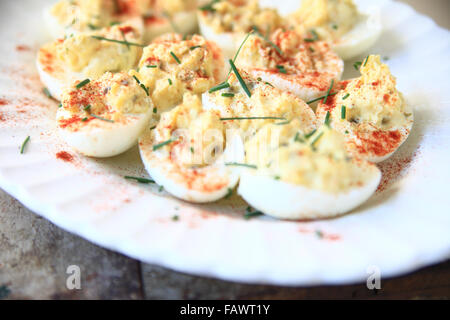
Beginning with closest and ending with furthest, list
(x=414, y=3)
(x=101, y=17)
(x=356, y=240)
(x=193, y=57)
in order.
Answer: (x=356, y=240), (x=193, y=57), (x=101, y=17), (x=414, y=3)

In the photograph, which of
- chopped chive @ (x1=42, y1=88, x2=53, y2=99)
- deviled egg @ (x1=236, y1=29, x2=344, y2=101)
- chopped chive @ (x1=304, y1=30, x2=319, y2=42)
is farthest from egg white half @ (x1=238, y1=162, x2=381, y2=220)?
chopped chive @ (x1=42, y1=88, x2=53, y2=99)

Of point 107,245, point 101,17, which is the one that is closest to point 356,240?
point 107,245

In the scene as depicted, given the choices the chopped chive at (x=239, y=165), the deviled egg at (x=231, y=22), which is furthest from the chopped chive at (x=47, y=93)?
the chopped chive at (x=239, y=165)

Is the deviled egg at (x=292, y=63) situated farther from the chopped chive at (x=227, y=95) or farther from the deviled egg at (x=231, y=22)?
the chopped chive at (x=227, y=95)

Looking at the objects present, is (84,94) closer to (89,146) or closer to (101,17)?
(89,146)

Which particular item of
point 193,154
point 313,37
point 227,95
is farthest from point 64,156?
point 313,37

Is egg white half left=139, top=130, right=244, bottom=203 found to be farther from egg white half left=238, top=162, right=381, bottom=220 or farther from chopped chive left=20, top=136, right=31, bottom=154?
chopped chive left=20, top=136, right=31, bottom=154

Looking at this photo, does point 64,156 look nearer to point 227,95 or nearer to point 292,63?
point 227,95
